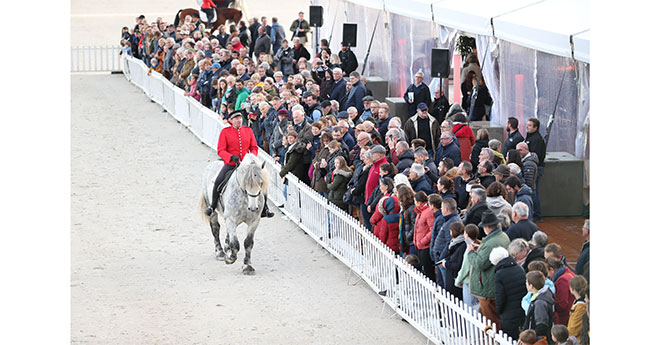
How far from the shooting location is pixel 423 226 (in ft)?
32.8

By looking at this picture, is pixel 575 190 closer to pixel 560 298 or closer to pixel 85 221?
pixel 560 298

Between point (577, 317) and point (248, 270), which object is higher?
point (577, 317)

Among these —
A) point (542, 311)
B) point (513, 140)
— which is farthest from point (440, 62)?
point (542, 311)

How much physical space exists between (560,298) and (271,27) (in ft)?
68.0

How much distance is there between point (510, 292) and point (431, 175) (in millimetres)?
3802

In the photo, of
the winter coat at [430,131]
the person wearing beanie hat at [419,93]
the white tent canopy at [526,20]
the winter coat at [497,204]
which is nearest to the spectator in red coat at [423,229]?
the winter coat at [497,204]

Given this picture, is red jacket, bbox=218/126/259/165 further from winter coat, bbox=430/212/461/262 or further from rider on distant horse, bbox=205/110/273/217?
winter coat, bbox=430/212/461/262

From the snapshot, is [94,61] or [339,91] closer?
[339,91]

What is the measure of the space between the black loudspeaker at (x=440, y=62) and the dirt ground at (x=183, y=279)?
4117 millimetres

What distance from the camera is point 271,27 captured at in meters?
27.8

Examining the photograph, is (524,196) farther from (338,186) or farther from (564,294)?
(338,186)

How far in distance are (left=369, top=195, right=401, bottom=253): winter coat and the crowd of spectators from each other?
0.01 metres

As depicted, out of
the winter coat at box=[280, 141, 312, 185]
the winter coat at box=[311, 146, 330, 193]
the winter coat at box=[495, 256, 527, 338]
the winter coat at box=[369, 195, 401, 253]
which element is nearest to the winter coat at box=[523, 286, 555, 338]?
the winter coat at box=[495, 256, 527, 338]
